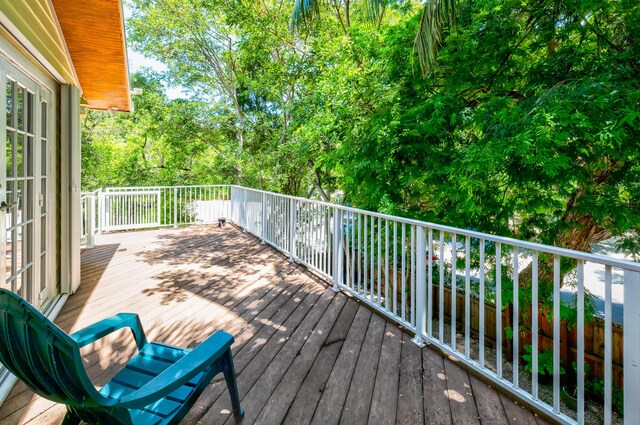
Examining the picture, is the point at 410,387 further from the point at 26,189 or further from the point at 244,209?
the point at 244,209

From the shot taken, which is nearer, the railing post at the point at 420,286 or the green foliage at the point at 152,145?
the railing post at the point at 420,286

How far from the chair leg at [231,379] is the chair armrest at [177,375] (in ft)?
0.55

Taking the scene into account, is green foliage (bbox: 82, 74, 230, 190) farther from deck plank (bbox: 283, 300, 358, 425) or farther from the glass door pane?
deck plank (bbox: 283, 300, 358, 425)

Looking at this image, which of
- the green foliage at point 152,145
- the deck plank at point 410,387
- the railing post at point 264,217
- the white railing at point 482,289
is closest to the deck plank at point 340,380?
the deck plank at point 410,387

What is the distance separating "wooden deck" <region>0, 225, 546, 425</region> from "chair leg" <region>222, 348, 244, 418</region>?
0.07 metres

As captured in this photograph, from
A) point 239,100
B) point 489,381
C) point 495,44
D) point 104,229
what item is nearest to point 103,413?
point 489,381

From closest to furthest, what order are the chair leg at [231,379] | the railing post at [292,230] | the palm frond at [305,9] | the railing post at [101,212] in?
the chair leg at [231,379] → the railing post at [292,230] → the palm frond at [305,9] → the railing post at [101,212]

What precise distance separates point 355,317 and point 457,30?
3379 millimetres

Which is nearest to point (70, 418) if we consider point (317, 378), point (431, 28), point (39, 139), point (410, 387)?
point (317, 378)

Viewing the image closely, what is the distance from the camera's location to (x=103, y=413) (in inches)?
46.1

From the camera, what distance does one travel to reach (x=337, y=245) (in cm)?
369

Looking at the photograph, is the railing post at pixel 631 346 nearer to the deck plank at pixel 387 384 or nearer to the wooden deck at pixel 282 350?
the wooden deck at pixel 282 350

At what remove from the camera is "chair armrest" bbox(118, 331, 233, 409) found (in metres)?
1.13

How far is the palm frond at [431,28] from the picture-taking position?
3244 mm
